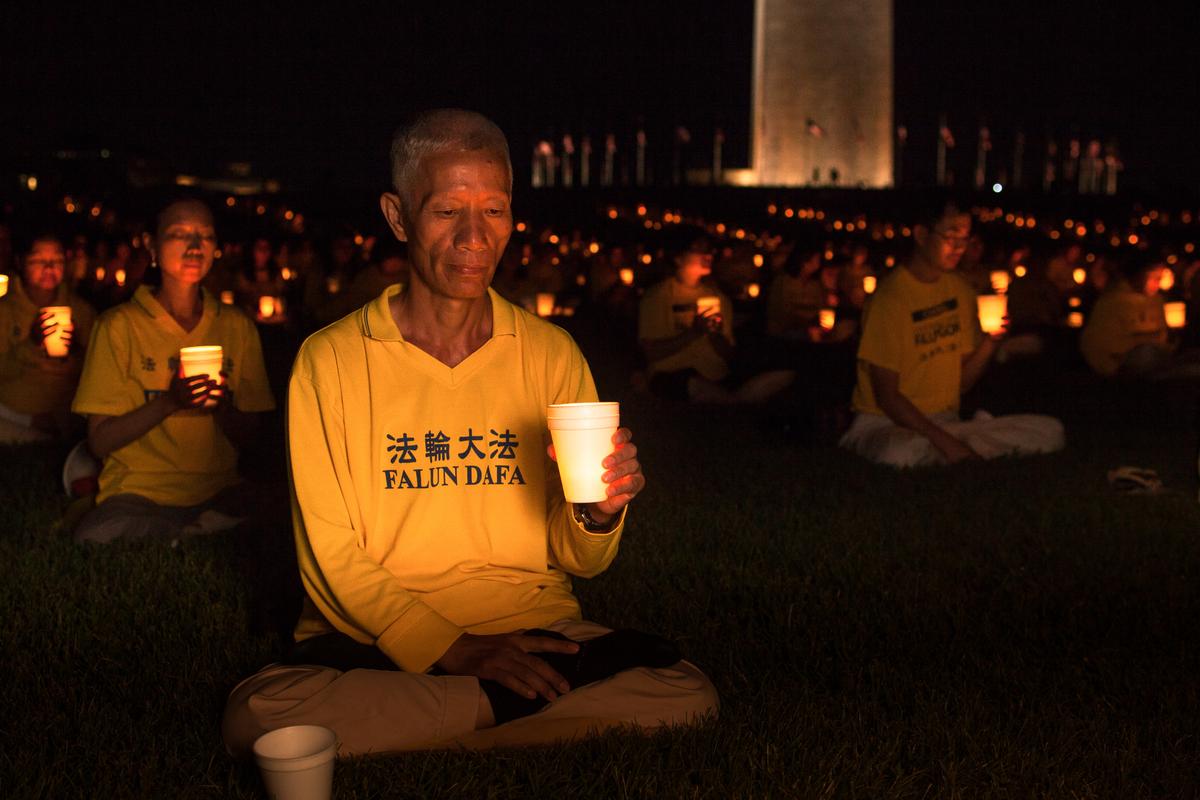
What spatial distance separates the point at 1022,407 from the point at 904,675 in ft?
20.0

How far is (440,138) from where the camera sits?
10.1 ft

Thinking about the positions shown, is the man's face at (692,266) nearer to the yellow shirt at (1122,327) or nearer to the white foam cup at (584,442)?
the yellow shirt at (1122,327)

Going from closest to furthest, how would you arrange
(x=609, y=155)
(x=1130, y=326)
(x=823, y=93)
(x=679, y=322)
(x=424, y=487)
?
(x=424, y=487) → (x=679, y=322) → (x=1130, y=326) → (x=823, y=93) → (x=609, y=155)

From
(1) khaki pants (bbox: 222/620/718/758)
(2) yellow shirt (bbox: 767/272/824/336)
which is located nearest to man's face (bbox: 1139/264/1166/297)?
(2) yellow shirt (bbox: 767/272/824/336)

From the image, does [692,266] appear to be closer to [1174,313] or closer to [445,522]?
[1174,313]

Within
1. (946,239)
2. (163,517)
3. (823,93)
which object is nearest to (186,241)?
(163,517)

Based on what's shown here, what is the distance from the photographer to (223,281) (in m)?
14.2

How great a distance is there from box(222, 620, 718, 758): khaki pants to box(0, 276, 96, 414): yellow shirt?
15.9 ft

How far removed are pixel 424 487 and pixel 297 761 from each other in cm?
84

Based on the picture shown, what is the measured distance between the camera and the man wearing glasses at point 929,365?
7191 mm

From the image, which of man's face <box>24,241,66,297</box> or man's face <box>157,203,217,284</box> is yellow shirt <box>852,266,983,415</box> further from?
man's face <box>24,241,66,297</box>

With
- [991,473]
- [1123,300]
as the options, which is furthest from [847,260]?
[991,473]

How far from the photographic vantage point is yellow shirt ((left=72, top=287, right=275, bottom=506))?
5.11 meters

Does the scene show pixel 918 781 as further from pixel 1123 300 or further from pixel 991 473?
pixel 1123 300
